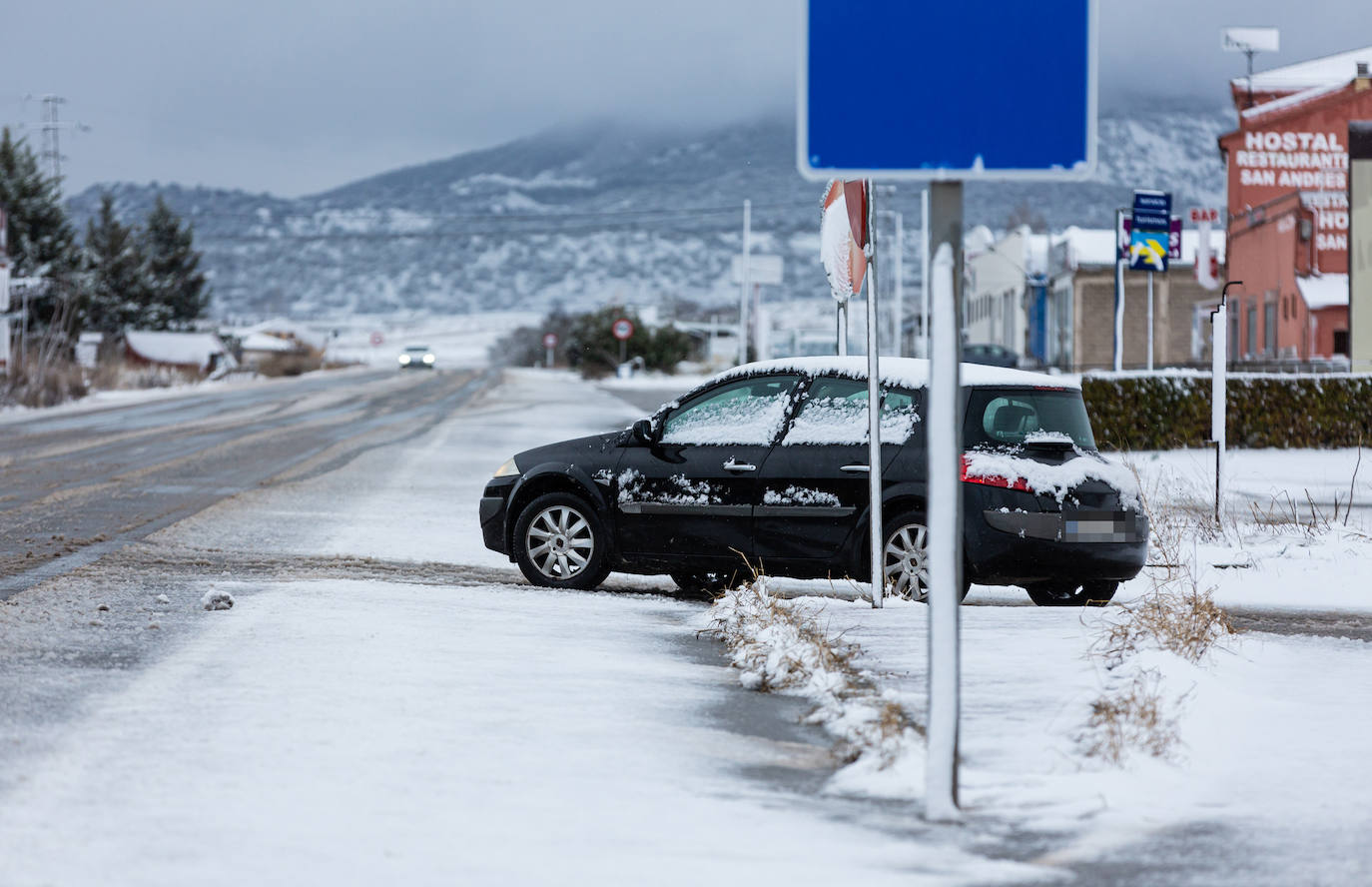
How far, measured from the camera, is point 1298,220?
139 ft

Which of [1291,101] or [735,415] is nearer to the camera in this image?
Result: [735,415]

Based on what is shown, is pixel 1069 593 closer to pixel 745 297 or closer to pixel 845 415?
pixel 845 415

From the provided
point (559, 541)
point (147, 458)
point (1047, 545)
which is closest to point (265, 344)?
point (147, 458)

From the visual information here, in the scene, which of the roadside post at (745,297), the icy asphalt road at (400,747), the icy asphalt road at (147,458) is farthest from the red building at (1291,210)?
the icy asphalt road at (400,747)

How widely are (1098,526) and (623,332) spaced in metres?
60.3

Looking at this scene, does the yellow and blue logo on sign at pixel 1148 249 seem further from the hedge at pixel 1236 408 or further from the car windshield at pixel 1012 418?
the car windshield at pixel 1012 418

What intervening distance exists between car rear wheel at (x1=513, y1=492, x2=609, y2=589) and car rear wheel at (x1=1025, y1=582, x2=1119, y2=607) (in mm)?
2667

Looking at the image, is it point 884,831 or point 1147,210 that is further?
point 1147,210

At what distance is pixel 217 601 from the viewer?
8789 millimetres

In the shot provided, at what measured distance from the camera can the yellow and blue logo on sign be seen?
97.6 feet

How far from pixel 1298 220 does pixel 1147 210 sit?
557 inches

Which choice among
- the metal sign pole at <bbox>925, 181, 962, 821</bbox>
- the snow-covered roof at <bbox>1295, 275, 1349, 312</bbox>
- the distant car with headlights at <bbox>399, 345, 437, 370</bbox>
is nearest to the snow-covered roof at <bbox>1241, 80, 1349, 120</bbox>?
the snow-covered roof at <bbox>1295, 275, 1349, 312</bbox>

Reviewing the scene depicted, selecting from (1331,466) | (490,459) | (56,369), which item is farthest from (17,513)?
(56,369)

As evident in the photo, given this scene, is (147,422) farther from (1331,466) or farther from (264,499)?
(1331,466)
